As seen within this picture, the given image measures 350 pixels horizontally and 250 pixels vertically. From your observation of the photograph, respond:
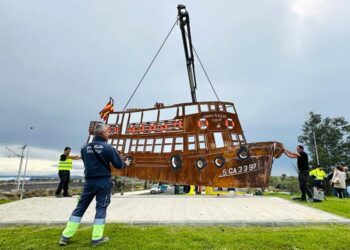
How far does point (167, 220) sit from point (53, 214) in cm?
329

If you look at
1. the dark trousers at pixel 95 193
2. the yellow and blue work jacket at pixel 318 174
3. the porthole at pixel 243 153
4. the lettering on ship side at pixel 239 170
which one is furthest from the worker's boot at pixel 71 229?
the yellow and blue work jacket at pixel 318 174

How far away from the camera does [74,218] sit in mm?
4570

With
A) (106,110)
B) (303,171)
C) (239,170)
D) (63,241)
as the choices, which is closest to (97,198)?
(63,241)

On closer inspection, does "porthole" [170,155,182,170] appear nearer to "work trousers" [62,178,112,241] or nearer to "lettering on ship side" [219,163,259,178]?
"lettering on ship side" [219,163,259,178]

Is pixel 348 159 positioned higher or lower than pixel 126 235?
higher

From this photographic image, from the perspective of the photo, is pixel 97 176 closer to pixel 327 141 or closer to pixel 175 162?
pixel 175 162

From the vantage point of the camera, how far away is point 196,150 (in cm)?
1384

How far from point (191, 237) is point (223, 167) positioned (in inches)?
347

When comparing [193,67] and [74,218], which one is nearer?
[74,218]

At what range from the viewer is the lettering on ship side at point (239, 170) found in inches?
510

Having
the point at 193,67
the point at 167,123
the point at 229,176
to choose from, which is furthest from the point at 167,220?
the point at 193,67

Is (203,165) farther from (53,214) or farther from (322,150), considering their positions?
(322,150)

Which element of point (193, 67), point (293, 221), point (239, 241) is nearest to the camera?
point (239, 241)

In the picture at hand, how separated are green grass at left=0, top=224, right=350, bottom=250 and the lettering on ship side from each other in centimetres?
728
